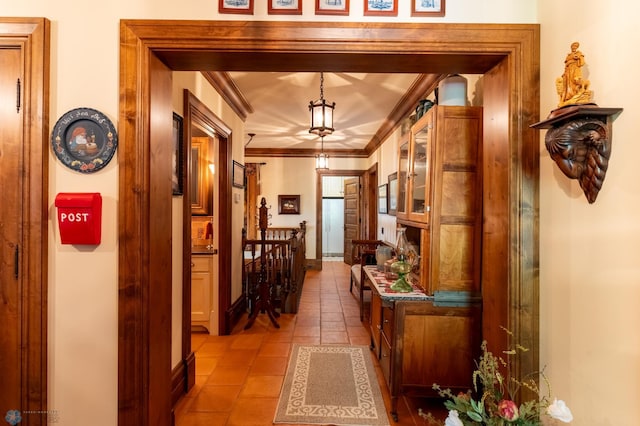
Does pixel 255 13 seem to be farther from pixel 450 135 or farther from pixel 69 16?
pixel 450 135

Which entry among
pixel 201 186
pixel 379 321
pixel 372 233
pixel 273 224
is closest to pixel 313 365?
pixel 379 321

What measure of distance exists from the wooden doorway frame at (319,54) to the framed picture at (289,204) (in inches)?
224

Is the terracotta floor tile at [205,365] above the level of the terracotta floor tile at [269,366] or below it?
below

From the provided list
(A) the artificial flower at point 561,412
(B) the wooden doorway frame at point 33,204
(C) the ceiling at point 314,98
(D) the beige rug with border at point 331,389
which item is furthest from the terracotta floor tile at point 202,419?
(C) the ceiling at point 314,98

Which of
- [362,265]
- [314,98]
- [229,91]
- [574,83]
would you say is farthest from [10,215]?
[362,265]

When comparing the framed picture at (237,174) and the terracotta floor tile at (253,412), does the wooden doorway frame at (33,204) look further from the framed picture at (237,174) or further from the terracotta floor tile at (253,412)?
the framed picture at (237,174)

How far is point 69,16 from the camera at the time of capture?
4.57 feet

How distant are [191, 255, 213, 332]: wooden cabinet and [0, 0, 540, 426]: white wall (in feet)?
6.58

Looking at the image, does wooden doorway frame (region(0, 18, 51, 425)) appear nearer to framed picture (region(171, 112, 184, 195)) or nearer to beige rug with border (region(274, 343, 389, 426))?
framed picture (region(171, 112, 184, 195))

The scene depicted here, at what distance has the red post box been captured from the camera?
4.47 feet

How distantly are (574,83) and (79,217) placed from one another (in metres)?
1.93

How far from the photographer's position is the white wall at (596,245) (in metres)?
0.95

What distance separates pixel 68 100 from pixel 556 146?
6.25 ft

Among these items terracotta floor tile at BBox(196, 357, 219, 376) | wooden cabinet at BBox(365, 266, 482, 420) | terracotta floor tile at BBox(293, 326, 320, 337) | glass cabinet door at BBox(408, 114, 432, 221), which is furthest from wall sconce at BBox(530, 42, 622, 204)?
terracotta floor tile at BBox(293, 326, 320, 337)
